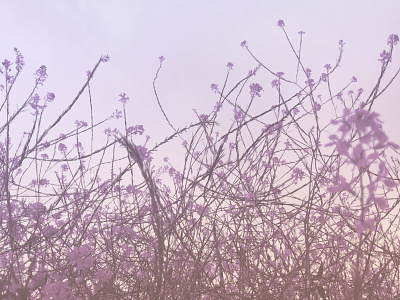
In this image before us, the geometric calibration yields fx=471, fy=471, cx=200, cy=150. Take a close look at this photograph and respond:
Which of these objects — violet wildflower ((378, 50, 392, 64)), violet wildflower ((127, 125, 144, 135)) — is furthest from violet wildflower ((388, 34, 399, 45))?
violet wildflower ((127, 125, 144, 135))

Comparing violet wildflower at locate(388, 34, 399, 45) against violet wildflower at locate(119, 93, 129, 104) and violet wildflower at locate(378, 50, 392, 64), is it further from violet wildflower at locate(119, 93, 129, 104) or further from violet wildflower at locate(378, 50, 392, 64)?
violet wildflower at locate(119, 93, 129, 104)

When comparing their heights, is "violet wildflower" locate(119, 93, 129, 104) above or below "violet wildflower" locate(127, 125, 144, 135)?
above

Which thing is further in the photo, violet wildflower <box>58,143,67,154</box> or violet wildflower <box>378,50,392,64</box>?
violet wildflower <box>58,143,67,154</box>

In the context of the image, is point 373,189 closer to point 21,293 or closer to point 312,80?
point 21,293

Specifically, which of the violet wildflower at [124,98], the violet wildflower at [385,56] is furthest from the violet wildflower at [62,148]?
the violet wildflower at [385,56]

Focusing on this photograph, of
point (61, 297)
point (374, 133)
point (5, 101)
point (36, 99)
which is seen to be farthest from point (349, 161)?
point (36, 99)

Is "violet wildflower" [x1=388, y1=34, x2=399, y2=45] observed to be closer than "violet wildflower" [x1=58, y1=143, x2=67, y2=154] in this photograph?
Yes

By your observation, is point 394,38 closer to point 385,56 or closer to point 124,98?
point 385,56

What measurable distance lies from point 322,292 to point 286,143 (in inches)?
87.3

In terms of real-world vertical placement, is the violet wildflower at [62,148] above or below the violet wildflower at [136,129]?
above

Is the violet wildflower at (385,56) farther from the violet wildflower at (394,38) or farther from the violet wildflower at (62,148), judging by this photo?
the violet wildflower at (62,148)

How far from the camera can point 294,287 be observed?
327 centimetres

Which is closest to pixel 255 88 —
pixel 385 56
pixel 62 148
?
pixel 385 56

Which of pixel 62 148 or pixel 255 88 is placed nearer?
pixel 255 88
